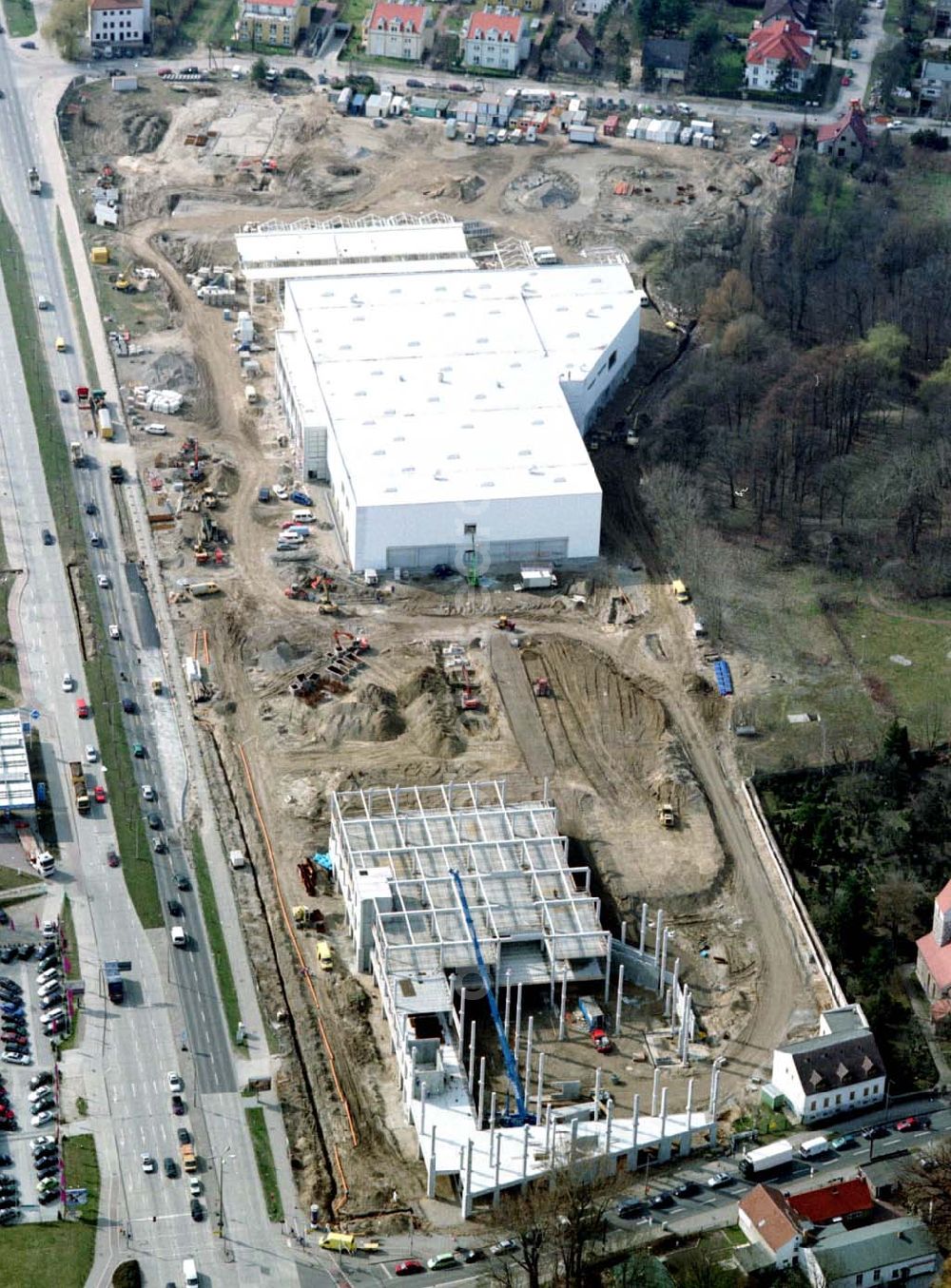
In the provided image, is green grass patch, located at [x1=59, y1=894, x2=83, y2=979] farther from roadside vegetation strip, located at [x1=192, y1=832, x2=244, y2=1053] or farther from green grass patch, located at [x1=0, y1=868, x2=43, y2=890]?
roadside vegetation strip, located at [x1=192, y1=832, x2=244, y2=1053]

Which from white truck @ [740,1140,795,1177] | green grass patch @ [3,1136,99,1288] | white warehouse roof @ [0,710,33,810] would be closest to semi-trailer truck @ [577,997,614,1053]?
white truck @ [740,1140,795,1177]

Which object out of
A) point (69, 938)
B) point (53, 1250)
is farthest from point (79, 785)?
point (53, 1250)

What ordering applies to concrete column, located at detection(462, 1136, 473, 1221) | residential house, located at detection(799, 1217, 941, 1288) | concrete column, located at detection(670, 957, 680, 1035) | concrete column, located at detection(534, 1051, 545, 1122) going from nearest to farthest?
residential house, located at detection(799, 1217, 941, 1288)
concrete column, located at detection(462, 1136, 473, 1221)
concrete column, located at detection(534, 1051, 545, 1122)
concrete column, located at detection(670, 957, 680, 1035)

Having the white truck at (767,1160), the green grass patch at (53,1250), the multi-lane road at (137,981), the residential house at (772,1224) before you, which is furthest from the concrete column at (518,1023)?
the green grass patch at (53,1250)

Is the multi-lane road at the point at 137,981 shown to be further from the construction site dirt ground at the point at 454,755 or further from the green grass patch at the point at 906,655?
the green grass patch at the point at 906,655

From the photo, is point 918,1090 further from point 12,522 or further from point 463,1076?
point 12,522

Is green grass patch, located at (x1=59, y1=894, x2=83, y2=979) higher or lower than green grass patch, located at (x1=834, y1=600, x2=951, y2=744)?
below

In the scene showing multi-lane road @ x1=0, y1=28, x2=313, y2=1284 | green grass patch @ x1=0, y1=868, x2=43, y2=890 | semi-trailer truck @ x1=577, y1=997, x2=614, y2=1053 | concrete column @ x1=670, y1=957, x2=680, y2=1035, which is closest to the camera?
multi-lane road @ x1=0, y1=28, x2=313, y2=1284
